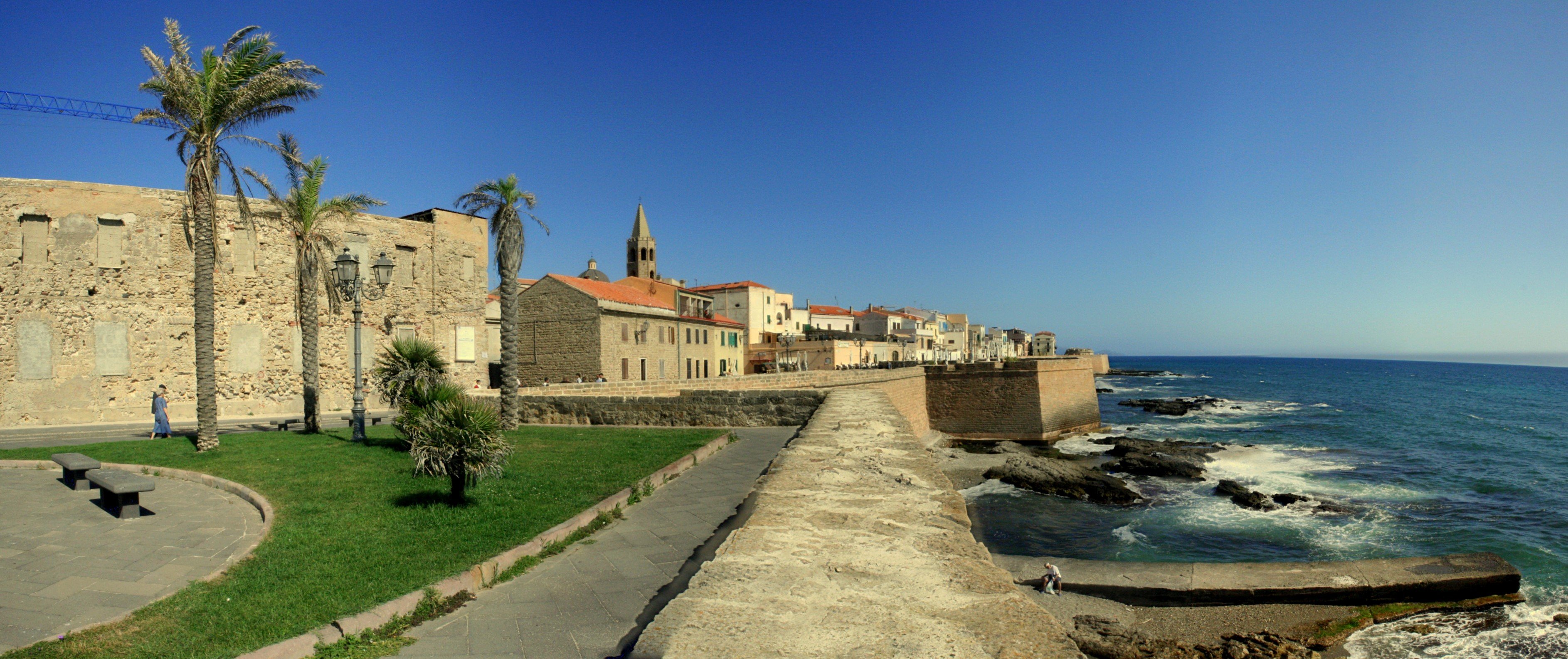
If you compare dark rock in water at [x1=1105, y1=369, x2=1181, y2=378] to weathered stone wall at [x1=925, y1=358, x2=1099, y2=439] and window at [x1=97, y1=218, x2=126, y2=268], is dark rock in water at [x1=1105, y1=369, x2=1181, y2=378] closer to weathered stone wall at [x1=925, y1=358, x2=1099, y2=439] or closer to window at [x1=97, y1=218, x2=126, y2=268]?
weathered stone wall at [x1=925, y1=358, x2=1099, y2=439]

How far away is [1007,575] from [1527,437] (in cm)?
5061

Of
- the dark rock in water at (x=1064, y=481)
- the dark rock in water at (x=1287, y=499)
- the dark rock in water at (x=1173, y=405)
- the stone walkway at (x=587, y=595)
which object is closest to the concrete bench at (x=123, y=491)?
the stone walkway at (x=587, y=595)

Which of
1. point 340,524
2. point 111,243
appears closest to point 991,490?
point 340,524

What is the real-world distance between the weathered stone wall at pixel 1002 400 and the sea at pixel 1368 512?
172 centimetres

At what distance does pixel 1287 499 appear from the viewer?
17969 mm

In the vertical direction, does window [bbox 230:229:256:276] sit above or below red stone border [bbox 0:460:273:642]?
above

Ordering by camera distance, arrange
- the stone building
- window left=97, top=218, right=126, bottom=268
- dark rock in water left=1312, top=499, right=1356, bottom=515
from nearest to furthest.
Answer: dark rock in water left=1312, top=499, right=1356, bottom=515, the stone building, window left=97, top=218, right=126, bottom=268

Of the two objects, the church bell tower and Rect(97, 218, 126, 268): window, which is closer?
Rect(97, 218, 126, 268): window

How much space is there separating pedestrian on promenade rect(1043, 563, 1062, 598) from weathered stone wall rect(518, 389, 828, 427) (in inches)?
231

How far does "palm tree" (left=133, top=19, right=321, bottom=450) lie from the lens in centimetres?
1136

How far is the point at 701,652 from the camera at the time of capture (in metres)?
2.14

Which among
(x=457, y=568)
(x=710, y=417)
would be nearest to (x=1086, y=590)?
(x=457, y=568)

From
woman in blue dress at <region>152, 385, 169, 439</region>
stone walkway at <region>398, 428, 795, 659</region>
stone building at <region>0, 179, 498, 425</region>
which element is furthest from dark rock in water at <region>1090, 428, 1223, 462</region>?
woman in blue dress at <region>152, 385, 169, 439</region>

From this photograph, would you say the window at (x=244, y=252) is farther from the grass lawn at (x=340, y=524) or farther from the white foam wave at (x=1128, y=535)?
the white foam wave at (x=1128, y=535)
